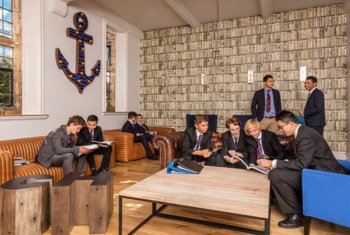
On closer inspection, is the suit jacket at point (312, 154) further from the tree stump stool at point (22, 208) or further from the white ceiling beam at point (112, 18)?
the white ceiling beam at point (112, 18)

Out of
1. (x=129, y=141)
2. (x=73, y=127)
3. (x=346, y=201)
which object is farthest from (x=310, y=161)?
(x=129, y=141)

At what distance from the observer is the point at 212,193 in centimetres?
214

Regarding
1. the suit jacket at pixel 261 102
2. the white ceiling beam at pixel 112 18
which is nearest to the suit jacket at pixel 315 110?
the suit jacket at pixel 261 102

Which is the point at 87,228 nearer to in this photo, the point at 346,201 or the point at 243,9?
the point at 346,201

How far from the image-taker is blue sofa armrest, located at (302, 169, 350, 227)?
1964mm

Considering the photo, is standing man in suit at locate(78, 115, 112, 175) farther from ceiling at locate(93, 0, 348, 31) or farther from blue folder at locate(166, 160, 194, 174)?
ceiling at locate(93, 0, 348, 31)

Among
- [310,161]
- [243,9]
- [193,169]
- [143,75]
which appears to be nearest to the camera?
[310,161]

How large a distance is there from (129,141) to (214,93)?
2.80 m

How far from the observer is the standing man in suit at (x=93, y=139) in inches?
169

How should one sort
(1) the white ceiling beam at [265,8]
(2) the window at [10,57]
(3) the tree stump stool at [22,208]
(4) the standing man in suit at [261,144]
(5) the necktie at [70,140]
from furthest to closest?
(1) the white ceiling beam at [265,8], (2) the window at [10,57], (5) the necktie at [70,140], (4) the standing man in suit at [261,144], (3) the tree stump stool at [22,208]

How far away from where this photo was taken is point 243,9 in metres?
6.09

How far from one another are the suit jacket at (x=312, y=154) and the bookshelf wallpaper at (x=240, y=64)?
390cm

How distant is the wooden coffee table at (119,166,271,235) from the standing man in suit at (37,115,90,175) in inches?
60.5

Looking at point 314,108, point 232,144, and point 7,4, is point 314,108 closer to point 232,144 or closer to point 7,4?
point 232,144
